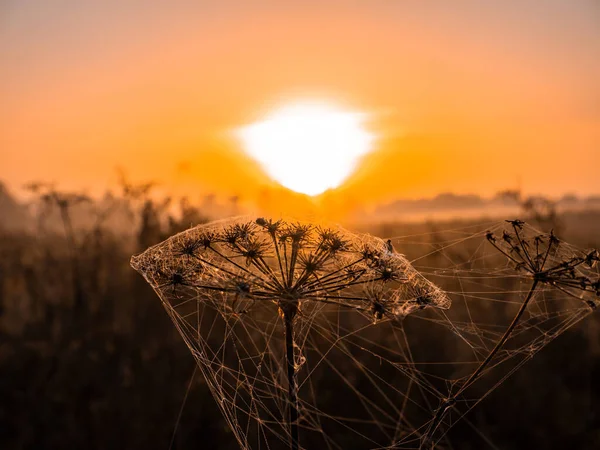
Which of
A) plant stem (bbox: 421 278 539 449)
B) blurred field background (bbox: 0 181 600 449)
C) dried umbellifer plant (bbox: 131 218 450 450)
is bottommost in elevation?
blurred field background (bbox: 0 181 600 449)

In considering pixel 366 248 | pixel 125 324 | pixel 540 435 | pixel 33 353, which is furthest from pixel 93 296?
pixel 366 248

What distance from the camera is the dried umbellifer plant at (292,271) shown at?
299 cm

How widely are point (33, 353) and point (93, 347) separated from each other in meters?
1.13

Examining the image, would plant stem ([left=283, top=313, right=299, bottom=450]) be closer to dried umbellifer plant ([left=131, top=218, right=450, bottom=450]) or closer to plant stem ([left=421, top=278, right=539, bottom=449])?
dried umbellifer plant ([left=131, top=218, right=450, bottom=450])

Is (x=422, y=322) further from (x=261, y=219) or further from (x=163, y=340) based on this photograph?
(x=261, y=219)

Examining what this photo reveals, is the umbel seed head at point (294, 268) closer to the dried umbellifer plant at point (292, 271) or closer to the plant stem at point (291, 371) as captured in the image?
the dried umbellifer plant at point (292, 271)

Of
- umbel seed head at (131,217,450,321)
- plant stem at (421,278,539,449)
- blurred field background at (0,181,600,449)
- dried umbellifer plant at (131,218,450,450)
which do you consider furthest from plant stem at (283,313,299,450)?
blurred field background at (0,181,600,449)

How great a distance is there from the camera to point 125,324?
37.8 feet

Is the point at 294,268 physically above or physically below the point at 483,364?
above

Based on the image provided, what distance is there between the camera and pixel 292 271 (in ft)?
10.2

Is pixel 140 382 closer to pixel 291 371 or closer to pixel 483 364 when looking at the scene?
pixel 291 371

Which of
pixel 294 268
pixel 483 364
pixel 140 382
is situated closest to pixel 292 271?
pixel 294 268

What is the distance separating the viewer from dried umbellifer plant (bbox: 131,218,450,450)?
2.99 metres

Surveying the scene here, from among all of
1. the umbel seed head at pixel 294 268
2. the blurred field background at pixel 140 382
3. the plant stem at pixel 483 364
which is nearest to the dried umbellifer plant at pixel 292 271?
the umbel seed head at pixel 294 268
